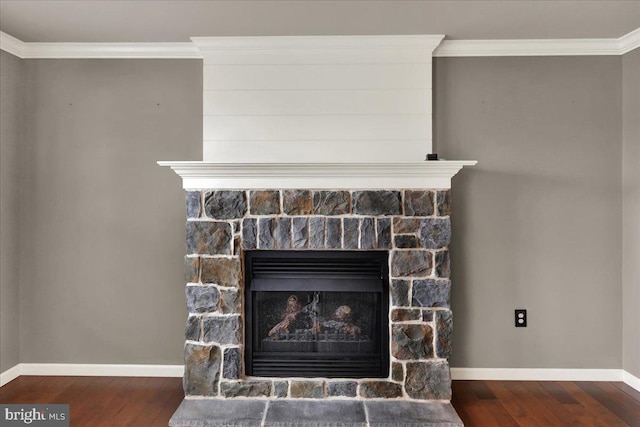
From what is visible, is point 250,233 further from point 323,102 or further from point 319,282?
point 323,102

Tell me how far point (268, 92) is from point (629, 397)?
3101mm

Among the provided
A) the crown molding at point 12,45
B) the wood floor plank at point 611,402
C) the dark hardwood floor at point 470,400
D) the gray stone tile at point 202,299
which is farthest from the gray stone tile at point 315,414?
the crown molding at point 12,45

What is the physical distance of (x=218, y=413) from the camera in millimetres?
2637

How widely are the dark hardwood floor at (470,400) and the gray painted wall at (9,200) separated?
1.02 feet

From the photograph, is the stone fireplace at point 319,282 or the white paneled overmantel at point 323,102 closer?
the stone fireplace at point 319,282

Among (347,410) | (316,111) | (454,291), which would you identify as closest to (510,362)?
(454,291)

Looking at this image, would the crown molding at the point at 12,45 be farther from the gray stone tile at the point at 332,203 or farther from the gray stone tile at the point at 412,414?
the gray stone tile at the point at 412,414

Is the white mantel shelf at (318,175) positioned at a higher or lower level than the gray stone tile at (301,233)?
higher

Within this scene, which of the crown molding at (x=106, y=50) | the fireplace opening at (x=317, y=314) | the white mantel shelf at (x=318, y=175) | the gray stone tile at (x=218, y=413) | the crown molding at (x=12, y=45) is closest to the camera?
the gray stone tile at (x=218, y=413)

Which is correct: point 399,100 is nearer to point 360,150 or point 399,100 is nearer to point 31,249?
point 360,150

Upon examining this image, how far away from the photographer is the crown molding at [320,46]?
2.98 meters

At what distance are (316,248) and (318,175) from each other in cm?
46

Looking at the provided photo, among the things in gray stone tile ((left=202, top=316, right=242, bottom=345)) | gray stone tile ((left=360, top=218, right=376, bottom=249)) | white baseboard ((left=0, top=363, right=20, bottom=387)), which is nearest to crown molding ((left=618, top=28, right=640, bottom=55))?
gray stone tile ((left=360, top=218, right=376, bottom=249))

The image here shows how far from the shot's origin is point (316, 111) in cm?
304
